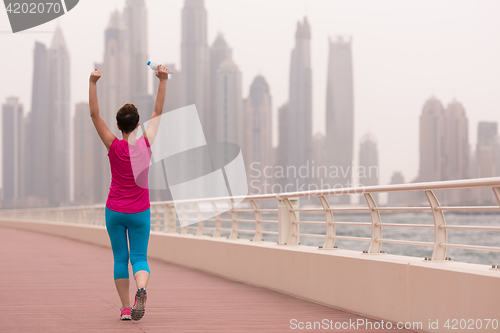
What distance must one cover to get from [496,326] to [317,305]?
3.01 metres

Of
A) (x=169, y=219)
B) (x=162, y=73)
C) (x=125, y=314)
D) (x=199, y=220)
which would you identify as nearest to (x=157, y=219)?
(x=169, y=219)

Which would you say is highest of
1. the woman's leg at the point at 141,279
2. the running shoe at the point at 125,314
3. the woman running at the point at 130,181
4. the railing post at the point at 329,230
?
the woman running at the point at 130,181

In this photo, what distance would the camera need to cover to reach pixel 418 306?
577cm

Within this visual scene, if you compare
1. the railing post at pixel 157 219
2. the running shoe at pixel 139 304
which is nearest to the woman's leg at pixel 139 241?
the running shoe at pixel 139 304

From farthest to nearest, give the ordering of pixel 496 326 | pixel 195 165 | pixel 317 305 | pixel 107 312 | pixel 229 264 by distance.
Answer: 1. pixel 195 165
2. pixel 229 264
3. pixel 317 305
4. pixel 107 312
5. pixel 496 326

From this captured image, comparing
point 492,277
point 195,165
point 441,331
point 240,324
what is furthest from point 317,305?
point 195,165

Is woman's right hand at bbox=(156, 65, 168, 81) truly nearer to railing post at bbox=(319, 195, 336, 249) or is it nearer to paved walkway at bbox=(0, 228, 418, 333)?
paved walkway at bbox=(0, 228, 418, 333)

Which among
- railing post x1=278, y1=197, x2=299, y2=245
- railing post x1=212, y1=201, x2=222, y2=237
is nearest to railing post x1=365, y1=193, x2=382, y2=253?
railing post x1=278, y1=197, x2=299, y2=245

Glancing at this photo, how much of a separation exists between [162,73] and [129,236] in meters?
1.52

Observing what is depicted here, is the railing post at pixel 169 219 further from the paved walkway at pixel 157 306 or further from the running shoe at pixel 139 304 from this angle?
the running shoe at pixel 139 304

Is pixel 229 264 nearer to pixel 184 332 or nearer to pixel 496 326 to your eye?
pixel 184 332

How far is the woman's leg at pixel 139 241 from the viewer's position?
6020 mm

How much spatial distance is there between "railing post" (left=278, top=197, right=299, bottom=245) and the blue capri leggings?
136 inches

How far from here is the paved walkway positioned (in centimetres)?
598
